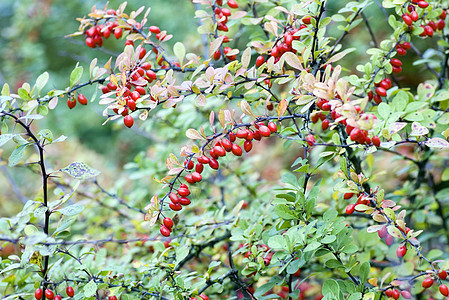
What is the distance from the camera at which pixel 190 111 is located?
1.78m

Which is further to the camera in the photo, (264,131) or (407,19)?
(407,19)

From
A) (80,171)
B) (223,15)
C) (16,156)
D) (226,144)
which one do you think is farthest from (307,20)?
(16,156)

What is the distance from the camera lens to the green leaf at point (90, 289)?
102 centimetres

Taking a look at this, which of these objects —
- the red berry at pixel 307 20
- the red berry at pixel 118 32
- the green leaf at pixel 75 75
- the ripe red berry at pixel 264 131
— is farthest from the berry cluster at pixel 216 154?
the red berry at pixel 118 32

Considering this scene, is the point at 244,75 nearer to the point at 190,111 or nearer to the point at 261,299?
the point at 261,299

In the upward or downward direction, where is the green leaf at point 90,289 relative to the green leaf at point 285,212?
downward

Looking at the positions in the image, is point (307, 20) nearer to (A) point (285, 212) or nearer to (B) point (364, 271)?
(A) point (285, 212)

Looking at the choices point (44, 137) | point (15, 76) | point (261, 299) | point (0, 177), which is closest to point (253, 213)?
point (261, 299)

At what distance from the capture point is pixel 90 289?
103 centimetres

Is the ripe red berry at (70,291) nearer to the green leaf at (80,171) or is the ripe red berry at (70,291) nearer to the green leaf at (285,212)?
the green leaf at (80,171)

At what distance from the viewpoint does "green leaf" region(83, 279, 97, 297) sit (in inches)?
40.0

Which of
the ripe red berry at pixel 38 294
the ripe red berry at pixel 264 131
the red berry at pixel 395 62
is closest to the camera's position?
the ripe red berry at pixel 264 131

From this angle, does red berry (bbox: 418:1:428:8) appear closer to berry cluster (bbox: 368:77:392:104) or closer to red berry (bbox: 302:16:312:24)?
berry cluster (bbox: 368:77:392:104)

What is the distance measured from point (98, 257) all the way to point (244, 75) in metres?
0.76
